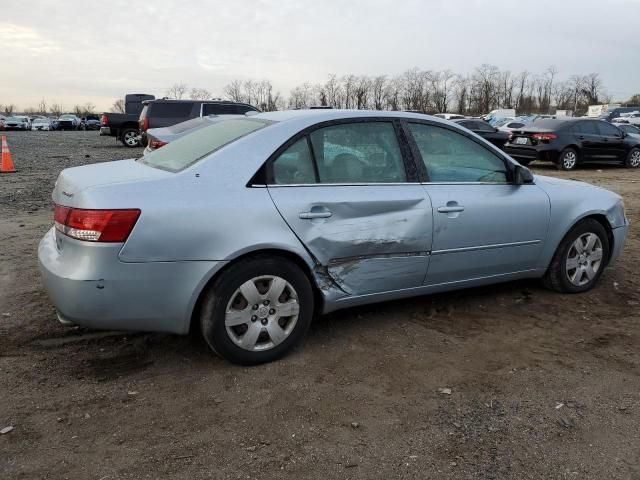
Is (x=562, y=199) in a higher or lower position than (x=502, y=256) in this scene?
higher

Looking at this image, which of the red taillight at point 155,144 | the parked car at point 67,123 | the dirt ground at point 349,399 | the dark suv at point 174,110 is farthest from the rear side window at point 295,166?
the parked car at point 67,123

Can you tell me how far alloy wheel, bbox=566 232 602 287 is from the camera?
4.64 metres

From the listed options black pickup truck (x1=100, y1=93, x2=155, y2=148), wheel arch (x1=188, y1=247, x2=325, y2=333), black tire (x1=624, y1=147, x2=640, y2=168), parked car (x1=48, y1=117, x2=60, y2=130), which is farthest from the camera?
parked car (x1=48, y1=117, x2=60, y2=130)

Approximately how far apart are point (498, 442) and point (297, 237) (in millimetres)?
1542

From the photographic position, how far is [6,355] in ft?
11.2

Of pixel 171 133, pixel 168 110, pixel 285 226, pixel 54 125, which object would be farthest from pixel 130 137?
pixel 54 125

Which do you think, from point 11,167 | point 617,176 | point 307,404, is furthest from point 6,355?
point 617,176

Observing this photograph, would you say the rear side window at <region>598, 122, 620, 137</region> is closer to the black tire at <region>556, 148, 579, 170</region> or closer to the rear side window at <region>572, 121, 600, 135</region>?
the rear side window at <region>572, 121, 600, 135</region>

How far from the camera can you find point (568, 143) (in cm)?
1489

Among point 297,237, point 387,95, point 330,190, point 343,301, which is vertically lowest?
point 343,301

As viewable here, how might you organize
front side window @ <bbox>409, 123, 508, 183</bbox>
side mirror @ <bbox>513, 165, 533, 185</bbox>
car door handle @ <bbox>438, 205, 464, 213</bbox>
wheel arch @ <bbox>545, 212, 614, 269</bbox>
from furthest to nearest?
wheel arch @ <bbox>545, 212, 614, 269</bbox>, side mirror @ <bbox>513, 165, 533, 185</bbox>, front side window @ <bbox>409, 123, 508, 183</bbox>, car door handle @ <bbox>438, 205, 464, 213</bbox>

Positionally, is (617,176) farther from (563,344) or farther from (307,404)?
(307,404)

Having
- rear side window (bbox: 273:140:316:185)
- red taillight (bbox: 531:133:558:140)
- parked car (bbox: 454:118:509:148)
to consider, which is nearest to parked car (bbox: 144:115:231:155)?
rear side window (bbox: 273:140:316:185)

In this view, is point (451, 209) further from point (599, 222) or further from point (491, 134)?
point (491, 134)
